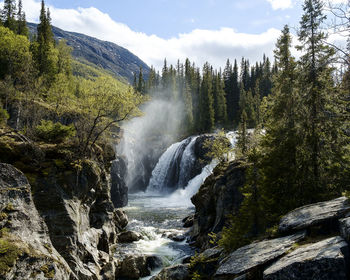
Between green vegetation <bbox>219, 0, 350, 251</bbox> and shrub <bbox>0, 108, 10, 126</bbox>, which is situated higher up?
shrub <bbox>0, 108, 10, 126</bbox>

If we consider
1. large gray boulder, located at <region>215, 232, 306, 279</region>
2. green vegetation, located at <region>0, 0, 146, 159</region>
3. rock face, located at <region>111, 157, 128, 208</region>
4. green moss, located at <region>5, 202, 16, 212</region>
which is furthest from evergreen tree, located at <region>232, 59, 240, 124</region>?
green moss, located at <region>5, 202, 16, 212</region>

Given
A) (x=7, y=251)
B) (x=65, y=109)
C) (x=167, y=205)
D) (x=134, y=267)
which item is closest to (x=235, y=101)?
(x=167, y=205)

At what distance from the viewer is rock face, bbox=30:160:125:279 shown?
14.3 metres

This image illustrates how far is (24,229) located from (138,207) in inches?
1359

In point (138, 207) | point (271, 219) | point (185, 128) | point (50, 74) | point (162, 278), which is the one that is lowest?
point (138, 207)

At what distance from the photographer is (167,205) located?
42.9 m

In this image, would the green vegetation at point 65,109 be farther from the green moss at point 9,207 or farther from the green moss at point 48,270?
the green moss at point 48,270

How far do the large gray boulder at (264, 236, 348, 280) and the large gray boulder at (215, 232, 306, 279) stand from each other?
46 cm

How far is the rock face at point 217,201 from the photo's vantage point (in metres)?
20.2

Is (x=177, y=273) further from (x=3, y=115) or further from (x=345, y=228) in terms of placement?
(x=3, y=115)

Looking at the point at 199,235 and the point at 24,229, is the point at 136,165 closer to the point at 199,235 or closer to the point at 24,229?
the point at 199,235

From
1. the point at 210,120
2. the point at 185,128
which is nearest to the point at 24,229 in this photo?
the point at 210,120

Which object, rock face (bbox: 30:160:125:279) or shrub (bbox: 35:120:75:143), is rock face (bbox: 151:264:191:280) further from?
shrub (bbox: 35:120:75:143)

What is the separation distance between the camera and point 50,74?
5094 centimetres
